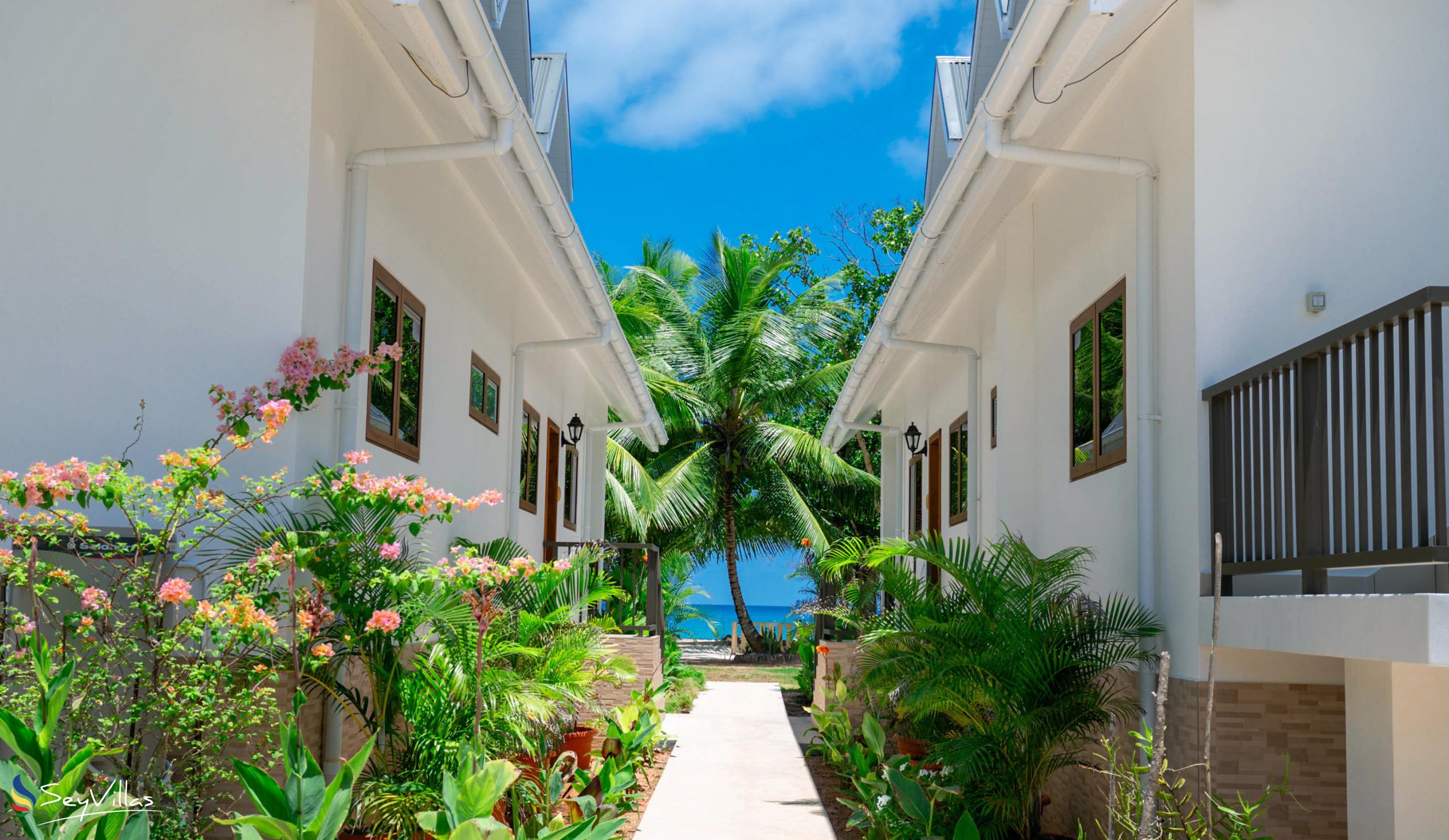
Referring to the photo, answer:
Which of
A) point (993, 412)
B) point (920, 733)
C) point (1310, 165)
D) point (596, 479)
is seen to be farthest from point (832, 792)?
point (596, 479)

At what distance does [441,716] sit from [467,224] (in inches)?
162

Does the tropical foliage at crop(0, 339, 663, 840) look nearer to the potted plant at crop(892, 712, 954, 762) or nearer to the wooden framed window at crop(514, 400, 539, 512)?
the potted plant at crop(892, 712, 954, 762)

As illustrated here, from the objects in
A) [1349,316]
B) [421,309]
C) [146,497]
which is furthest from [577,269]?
[1349,316]

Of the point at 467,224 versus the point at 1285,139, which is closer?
the point at 1285,139

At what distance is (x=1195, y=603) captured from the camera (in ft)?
18.9

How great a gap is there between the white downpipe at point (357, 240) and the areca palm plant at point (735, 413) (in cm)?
1551

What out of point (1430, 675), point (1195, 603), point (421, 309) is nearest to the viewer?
point (1430, 675)

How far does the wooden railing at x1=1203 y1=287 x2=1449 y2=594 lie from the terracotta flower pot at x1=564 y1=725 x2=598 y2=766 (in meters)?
5.06

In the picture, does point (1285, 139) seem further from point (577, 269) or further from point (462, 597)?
point (577, 269)

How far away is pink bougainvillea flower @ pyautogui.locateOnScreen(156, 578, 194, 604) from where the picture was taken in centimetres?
472

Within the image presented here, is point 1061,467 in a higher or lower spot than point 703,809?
higher

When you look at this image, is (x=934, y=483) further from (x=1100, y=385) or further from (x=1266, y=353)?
(x=1266, y=353)

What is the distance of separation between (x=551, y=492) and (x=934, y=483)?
4624 millimetres

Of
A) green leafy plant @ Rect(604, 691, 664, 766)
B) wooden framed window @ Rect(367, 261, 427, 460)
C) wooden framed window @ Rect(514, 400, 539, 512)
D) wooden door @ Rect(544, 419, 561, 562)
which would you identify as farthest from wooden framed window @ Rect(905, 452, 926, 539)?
Result: wooden framed window @ Rect(367, 261, 427, 460)
